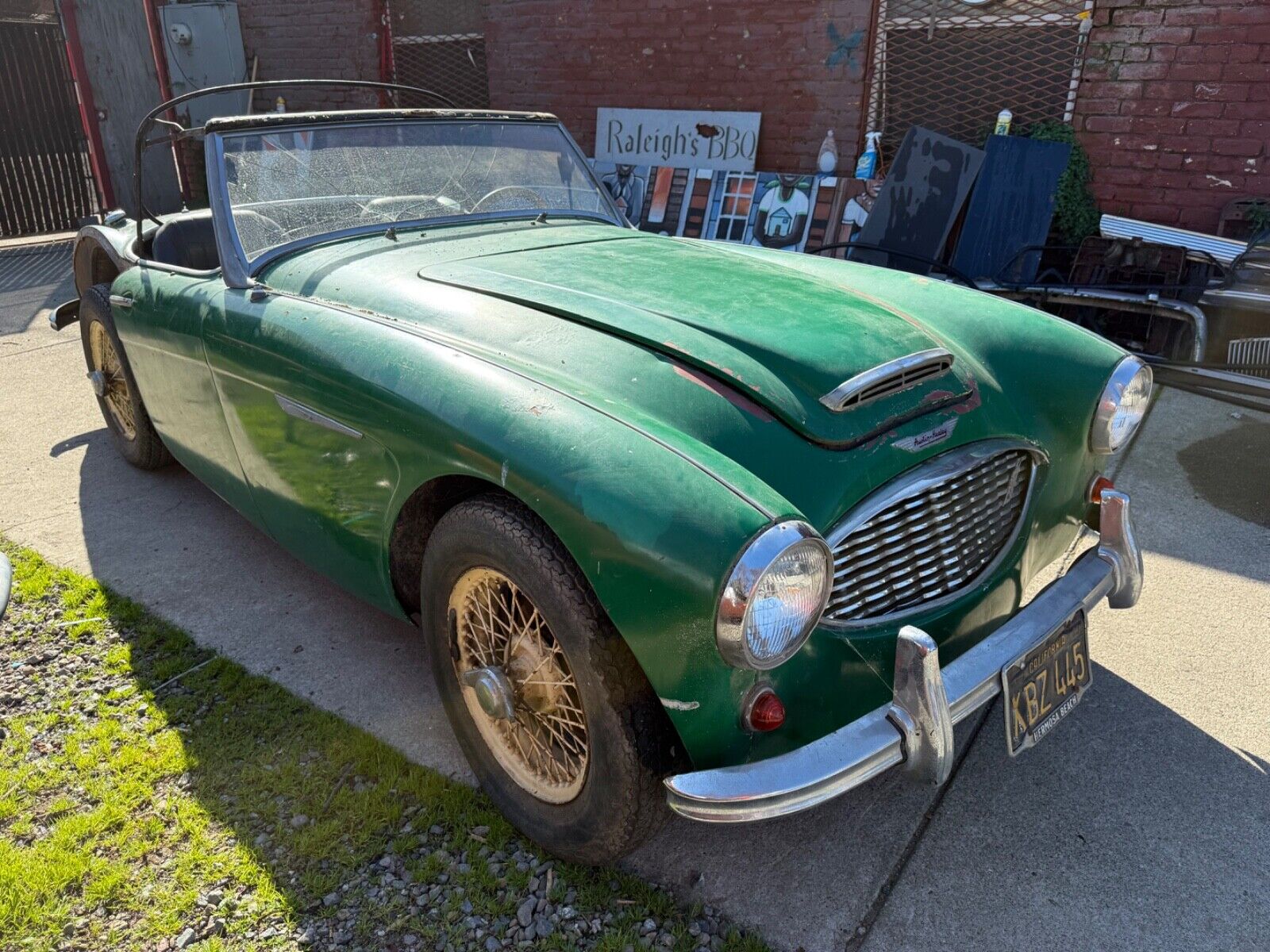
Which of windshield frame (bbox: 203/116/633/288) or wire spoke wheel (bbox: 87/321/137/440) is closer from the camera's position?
windshield frame (bbox: 203/116/633/288)

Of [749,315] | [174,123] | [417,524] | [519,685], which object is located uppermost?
[174,123]

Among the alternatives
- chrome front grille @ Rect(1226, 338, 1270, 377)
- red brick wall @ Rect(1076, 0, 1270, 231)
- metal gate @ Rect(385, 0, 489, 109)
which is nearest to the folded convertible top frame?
chrome front grille @ Rect(1226, 338, 1270, 377)

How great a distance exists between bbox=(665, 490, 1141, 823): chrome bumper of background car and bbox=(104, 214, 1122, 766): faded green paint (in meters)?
0.09

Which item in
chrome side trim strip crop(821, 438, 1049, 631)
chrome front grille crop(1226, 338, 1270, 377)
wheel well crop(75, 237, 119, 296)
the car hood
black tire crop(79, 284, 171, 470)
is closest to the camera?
chrome side trim strip crop(821, 438, 1049, 631)

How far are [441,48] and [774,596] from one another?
888 cm

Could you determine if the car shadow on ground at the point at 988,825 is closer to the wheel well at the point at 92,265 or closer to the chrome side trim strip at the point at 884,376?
the chrome side trim strip at the point at 884,376

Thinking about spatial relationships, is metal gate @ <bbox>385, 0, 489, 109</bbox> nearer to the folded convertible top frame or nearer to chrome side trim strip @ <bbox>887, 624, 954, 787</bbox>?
the folded convertible top frame

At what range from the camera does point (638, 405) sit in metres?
2.00

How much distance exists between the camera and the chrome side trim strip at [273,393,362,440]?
2291mm

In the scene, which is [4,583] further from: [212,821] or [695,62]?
[695,62]

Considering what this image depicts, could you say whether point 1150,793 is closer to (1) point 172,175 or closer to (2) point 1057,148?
(2) point 1057,148

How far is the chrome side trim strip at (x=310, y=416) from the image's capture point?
2291mm

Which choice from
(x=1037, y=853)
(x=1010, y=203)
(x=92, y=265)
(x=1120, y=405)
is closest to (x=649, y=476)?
(x=1037, y=853)

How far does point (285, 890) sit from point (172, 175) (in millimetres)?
10034
